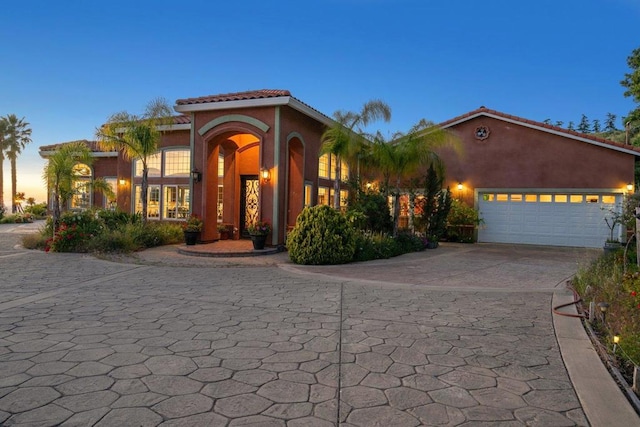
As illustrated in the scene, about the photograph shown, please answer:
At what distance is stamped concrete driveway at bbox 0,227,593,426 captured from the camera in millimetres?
2809

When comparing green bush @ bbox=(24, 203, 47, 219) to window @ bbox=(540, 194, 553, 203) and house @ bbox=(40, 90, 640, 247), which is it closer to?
house @ bbox=(40, 90, 640, 247)

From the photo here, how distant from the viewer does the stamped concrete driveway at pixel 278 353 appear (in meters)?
2.81

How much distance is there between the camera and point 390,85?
29094mm

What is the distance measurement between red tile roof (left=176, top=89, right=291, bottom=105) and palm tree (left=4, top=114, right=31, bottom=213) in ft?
120

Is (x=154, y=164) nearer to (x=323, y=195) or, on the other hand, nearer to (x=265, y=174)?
(x=265, y=174)

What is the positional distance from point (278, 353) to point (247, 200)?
1242cm

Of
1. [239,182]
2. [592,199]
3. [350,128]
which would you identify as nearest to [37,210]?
[239,182]

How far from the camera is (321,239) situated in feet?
34.3

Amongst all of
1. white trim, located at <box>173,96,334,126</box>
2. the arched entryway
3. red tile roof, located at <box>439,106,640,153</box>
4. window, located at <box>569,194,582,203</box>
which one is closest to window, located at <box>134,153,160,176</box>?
the arched entryway

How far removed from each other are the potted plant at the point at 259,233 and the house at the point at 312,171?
433mm

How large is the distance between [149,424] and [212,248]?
10.4 meters

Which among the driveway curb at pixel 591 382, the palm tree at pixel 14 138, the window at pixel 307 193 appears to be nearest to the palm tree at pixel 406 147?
the window at pixel 307 193

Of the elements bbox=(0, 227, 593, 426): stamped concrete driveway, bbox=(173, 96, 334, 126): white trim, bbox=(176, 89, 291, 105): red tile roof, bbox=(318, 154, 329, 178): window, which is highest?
bbox=(176, 89, 291, 105): red tile roof

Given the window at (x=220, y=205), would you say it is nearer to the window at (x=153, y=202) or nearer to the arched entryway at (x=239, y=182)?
the arched entryway at (x=239, y=182)
